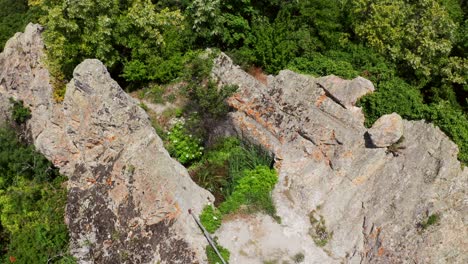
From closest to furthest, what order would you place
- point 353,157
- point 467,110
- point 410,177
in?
point 410,177, point 353,157, point 467,110

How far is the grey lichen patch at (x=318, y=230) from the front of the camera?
14712mm

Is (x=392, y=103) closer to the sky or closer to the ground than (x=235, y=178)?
closer to the sky

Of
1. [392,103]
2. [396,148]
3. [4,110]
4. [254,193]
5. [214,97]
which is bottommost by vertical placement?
[4,110]

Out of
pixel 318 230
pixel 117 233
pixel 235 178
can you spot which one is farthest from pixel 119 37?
pixel 318 230

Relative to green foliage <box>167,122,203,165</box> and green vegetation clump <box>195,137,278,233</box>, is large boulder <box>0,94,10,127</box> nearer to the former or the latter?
green foliage <box>167,122,203,165</box>

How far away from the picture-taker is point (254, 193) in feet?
Answer: 52.3

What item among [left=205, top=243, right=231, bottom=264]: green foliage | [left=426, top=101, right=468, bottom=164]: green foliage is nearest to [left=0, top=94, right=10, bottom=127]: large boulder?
[left=205, top=243, right=231, bottom=264]: green foliage

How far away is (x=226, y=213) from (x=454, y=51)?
13408 millimetres

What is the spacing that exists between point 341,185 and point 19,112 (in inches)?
698

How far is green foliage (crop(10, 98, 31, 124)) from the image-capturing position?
886 inches

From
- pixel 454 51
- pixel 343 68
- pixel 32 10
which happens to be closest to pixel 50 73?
pixel 32 10

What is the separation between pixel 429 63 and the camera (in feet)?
59.6

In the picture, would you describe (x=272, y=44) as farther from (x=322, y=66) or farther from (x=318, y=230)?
(x=318, y=230)

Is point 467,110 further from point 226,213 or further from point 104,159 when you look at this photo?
point 104,159
